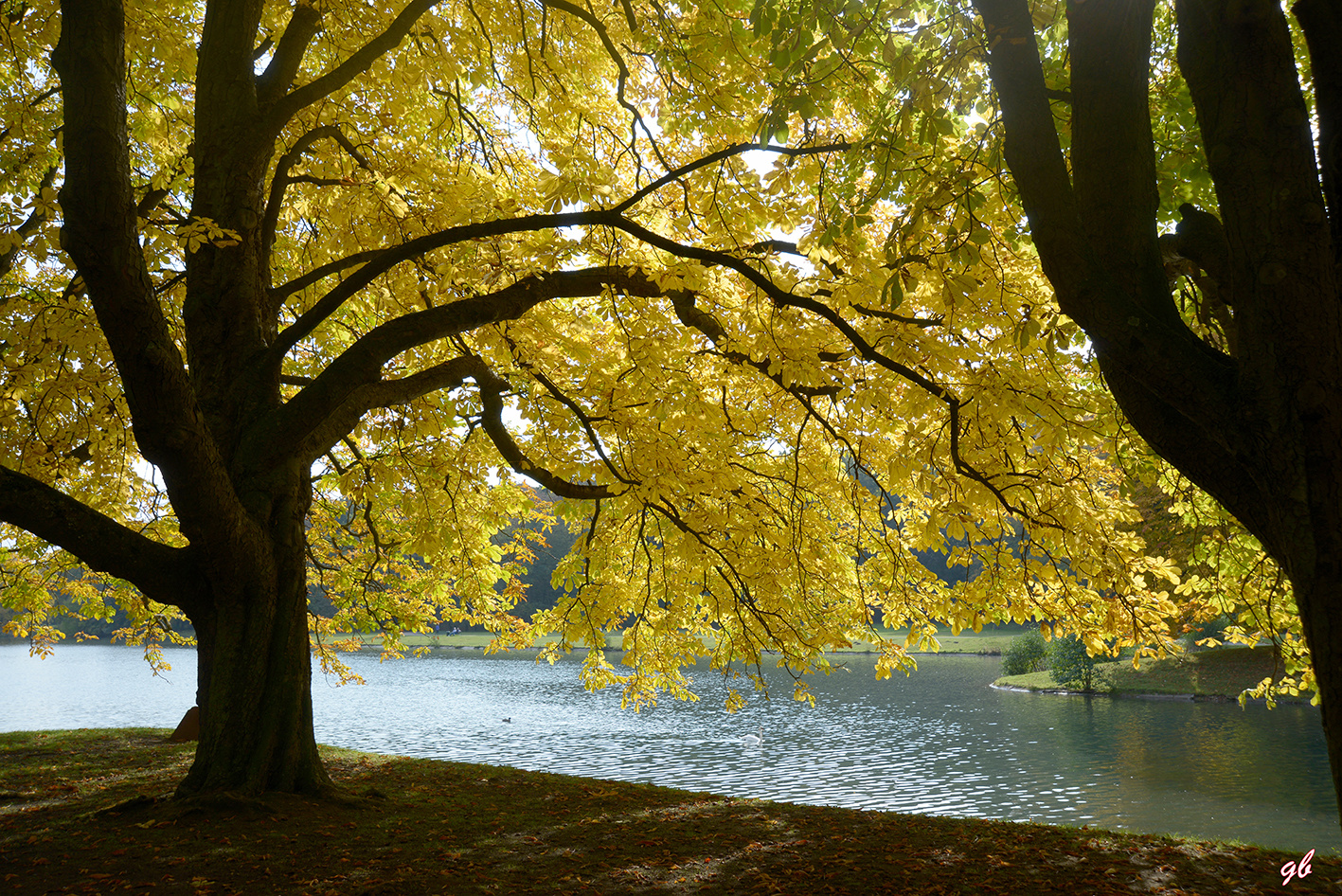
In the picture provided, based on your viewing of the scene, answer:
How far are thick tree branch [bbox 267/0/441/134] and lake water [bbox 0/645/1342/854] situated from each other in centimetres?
1330

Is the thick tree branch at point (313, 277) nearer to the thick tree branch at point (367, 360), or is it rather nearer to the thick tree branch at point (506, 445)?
the thick tree branch at point (367, 360)

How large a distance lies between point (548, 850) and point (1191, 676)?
3132cm

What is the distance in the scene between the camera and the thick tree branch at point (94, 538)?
4.62 metres

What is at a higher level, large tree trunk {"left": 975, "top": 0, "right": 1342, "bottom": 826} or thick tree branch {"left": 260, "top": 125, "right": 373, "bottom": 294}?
thick tree branch {"left": 260, "top": 125, "right": 373, "bottom": 294}

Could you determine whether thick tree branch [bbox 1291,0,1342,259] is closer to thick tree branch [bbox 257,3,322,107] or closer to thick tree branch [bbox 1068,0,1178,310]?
thick tree branch [bbox 1068,0,1178,310]

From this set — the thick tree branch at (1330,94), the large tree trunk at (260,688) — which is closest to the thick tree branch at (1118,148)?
the thick tree branch at (1330,94)

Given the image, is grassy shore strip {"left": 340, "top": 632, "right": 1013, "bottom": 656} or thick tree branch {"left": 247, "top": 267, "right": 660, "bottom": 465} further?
grassy shore strip {"left": 340, "top": 632, "right": 1013, "bottom": 656}

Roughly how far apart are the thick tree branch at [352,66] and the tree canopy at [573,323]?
36mm

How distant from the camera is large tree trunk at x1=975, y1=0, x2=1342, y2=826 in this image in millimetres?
2467

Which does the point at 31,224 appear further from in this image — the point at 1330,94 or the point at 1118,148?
the point at 1330,94

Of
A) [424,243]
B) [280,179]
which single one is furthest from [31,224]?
[424,243]

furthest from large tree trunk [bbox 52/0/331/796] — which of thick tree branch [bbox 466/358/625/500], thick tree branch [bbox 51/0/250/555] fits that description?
thick tree branch [bbox 466/358/625/500]

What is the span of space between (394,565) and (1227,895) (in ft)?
36.0

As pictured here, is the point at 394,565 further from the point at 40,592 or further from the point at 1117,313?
the point at 1117,313
